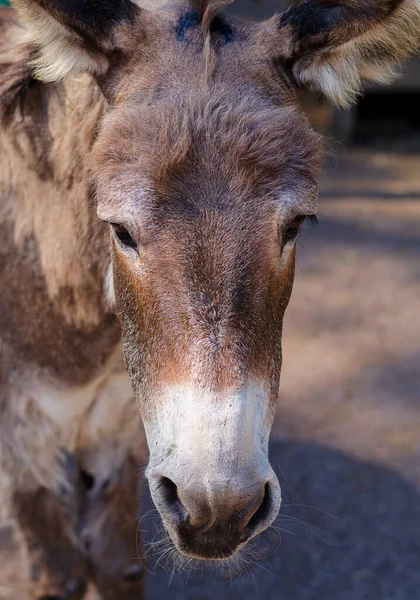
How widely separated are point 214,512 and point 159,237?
0.75 metres

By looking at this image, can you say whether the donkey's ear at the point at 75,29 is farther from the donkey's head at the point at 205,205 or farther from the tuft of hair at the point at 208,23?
the tuft of hair at the point at 208,23

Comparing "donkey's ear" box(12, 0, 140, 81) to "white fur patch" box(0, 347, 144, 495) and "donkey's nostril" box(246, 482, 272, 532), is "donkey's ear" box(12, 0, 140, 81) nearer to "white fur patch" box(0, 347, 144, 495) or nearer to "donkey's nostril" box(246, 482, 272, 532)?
"white fur patch" box(0, 347, 144, 495)

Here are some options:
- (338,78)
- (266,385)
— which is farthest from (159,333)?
(338,78)

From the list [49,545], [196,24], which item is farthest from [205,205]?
[49,545]

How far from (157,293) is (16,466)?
A: 1.55m

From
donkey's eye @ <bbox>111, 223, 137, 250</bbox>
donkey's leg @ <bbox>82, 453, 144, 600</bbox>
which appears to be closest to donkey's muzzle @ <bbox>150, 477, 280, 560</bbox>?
donkey's eye @ <bbox>111, 223, 137, 250</bbox>

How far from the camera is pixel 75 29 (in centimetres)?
255

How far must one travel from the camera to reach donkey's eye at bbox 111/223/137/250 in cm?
234

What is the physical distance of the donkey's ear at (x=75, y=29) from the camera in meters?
2.51

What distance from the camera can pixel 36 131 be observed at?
303cm

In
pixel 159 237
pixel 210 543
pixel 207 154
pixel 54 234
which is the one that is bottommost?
pixel 210 543

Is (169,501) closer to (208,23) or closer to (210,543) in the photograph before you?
(210,543)

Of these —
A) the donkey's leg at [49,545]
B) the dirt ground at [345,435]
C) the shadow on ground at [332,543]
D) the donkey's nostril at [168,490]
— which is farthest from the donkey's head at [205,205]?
the shadow on ground at [332,543]

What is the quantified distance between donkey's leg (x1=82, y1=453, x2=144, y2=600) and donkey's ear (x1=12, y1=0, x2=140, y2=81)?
1.82 meters
